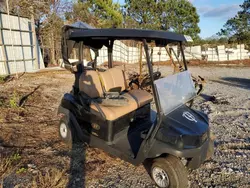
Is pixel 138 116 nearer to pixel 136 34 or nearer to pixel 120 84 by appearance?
pixel 120 84

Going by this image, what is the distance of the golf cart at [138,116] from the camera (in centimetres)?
201

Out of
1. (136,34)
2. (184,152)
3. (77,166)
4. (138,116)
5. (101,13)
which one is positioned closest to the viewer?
(184,152)

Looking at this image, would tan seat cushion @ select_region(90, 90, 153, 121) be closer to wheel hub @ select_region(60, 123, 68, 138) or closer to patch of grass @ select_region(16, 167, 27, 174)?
wheel hub @ select_region(60, 123, 68, 138)

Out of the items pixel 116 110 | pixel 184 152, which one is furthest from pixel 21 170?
pixel 184 152

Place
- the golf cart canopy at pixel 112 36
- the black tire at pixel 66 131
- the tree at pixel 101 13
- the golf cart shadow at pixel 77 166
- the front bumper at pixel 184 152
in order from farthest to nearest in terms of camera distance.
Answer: the tree at pixel 101 13
the black tire at pixel 66 131
the golf cart shadow at pixel 77 166
the golf cart canopy at pixel 112 36
the front bumper at pixel 184 152

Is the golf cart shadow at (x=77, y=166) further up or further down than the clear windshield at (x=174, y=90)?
further down

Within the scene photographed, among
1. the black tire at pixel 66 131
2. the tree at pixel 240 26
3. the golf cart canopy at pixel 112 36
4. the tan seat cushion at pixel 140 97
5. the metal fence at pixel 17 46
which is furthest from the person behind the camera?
the tree at pixel 240 26

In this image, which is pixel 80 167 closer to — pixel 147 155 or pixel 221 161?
pixel 147 155

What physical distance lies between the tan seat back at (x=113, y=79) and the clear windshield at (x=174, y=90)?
1163mm

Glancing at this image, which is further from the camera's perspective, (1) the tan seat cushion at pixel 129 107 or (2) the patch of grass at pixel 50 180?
(1) the tan seat cushion at pixel 129 107

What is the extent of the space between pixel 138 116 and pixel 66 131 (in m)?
1.07

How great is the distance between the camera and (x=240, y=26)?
22328 millimetres

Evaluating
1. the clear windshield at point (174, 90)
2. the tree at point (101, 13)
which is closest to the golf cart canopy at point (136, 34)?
the clear windshield at point (174, 90)

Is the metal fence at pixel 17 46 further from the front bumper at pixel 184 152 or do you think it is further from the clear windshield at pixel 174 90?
the front bumper at pixel 184 152
